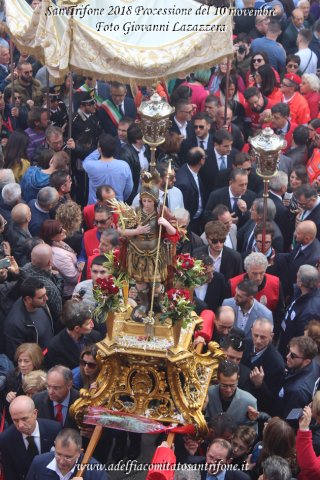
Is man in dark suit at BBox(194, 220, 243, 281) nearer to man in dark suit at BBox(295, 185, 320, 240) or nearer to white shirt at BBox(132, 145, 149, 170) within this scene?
man in dark suit at BBox(295, 185, 320, 240)

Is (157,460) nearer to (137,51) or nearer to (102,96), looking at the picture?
(137,51)

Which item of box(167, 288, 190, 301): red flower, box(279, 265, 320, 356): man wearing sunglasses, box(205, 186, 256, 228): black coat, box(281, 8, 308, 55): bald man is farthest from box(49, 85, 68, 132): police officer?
box(167, 288, 190, 301): red flower

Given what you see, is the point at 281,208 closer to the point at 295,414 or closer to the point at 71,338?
the point at 71,338

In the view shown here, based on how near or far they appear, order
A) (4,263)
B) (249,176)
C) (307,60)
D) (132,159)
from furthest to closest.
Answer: (307,60)
(132,159)
(249,176)
(4,263)

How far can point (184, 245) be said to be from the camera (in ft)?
37.8

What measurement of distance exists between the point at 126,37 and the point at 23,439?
637cm

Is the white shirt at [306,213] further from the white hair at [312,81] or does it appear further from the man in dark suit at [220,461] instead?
the man in dark suit at [220,461]

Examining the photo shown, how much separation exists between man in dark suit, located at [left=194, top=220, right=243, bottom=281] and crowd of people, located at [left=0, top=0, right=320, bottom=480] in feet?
0.06

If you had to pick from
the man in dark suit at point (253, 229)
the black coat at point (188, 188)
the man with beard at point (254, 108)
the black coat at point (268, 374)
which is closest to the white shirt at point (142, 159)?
the black coat at point (188, 188)

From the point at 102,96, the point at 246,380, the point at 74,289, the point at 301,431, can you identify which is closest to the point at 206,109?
the point at 102,96

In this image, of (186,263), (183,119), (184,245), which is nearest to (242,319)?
(184,245)

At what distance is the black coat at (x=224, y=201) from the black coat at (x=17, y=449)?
4562 millimetres

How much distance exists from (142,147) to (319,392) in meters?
5.97

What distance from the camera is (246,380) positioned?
31.6ft
